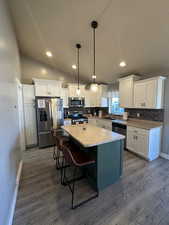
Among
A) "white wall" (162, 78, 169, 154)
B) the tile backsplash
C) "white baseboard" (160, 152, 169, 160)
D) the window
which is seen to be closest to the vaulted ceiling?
"white wall" (162, 78, 169, 154)

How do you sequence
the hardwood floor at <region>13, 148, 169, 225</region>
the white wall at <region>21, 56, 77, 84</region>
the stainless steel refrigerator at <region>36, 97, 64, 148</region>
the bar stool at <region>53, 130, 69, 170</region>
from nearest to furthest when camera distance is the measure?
the hardwood floor at <region>13, 148, 169, 225</region> → the bar stool at <region>53, 130, 69, 170</region> → the stainless steel refrigerator at <region>36, 97, 64, 148</region> → the white wall at <region>21, 56, 77, 84</region>

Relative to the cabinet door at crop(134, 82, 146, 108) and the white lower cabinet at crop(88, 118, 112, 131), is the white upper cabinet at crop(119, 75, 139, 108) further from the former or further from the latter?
the white lower cabinet at crop(88, 118, 112, 131)

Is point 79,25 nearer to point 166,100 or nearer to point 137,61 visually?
point 137,61

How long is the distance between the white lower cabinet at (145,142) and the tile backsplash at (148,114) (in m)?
0.34

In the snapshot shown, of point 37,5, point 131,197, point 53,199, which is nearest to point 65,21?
point 37,5

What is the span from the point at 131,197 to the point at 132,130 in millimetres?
1762

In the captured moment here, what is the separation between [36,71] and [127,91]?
3.54 meters

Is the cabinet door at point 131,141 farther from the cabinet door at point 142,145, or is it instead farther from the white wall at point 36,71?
the white wall at point 36,71

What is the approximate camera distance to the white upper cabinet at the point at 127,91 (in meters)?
3.46

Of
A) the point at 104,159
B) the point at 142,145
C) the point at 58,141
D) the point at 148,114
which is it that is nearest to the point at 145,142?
the point at 142,145

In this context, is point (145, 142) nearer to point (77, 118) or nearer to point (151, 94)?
point (151, 94)

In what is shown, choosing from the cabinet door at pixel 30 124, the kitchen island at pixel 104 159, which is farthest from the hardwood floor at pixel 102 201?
the cabinet door at pixel 30 124

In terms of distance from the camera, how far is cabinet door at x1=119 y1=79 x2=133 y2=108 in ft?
11.5

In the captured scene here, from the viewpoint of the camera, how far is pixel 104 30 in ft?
7.50
